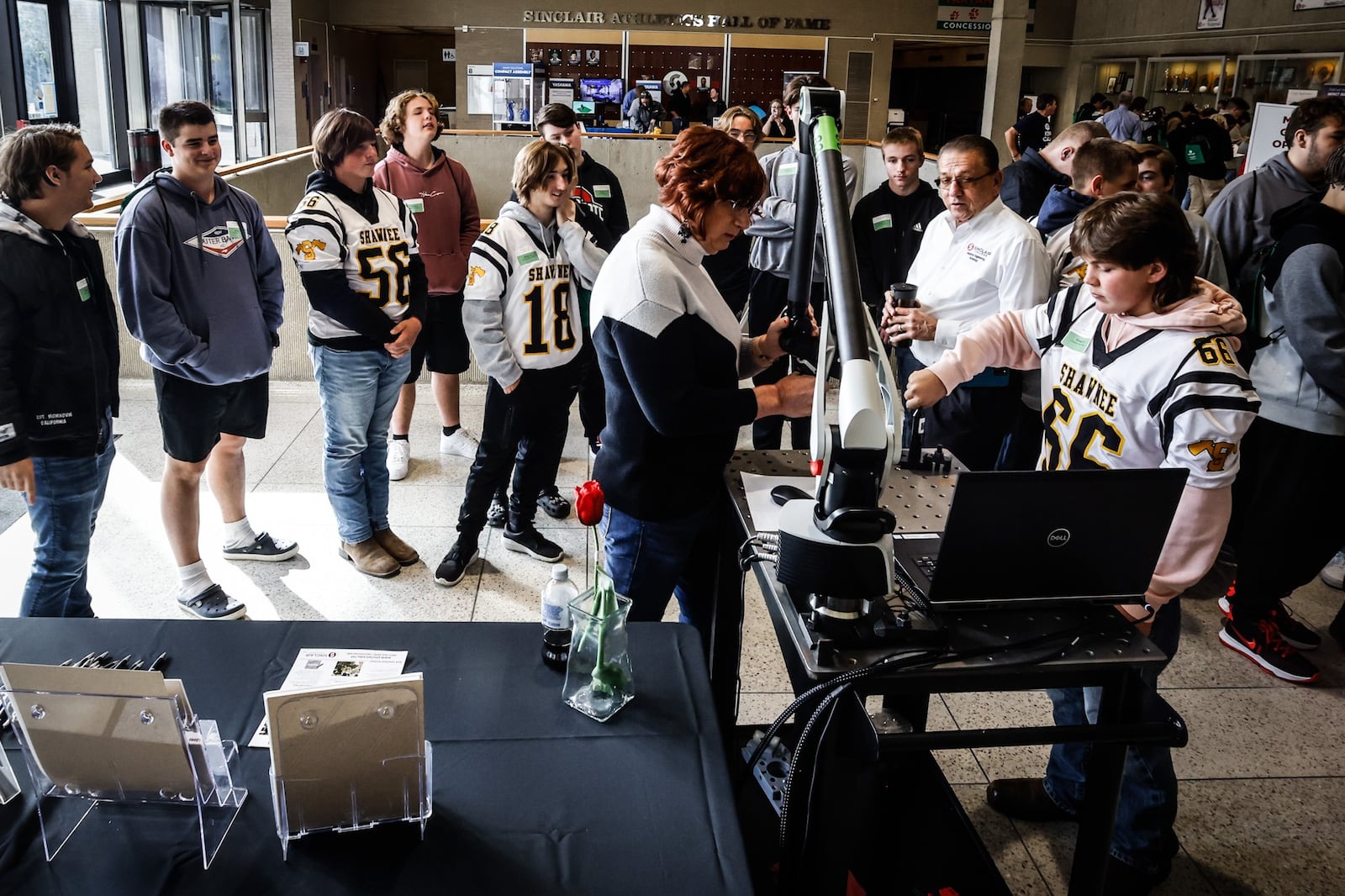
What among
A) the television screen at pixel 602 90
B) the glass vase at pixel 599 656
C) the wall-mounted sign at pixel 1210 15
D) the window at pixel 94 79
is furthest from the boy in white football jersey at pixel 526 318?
the wall-mounted sign at pixel 1210 15

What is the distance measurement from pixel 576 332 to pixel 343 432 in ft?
2.66

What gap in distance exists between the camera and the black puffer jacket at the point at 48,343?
2301 millimetres

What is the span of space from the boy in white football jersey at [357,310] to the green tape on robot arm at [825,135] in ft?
6.17

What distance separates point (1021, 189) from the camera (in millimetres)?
4441

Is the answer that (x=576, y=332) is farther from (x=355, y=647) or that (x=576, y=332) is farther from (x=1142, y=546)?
(x=1142, y=546)

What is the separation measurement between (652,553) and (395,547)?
5.32 ft

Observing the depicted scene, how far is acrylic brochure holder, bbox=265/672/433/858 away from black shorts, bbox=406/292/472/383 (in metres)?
3.04

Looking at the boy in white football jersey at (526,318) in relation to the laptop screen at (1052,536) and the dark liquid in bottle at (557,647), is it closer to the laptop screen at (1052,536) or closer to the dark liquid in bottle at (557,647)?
the dark liquid in bottle at (557,647)

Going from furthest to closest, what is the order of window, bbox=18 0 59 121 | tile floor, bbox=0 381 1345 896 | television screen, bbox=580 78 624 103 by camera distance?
television screen, bbox=580 78 624 103 → window, bbox=18 0 59 121 → tile floor, bbox=0 381 1345 896

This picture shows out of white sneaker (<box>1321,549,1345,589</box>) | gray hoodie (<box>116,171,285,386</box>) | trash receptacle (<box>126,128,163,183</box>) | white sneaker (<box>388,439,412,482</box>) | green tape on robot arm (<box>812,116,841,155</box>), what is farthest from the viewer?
trash receptacle (<box>126,128,163,183</box>)

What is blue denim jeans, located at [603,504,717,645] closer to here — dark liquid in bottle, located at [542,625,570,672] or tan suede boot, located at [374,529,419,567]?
dark liquid in bottle, located at [542,625,570,672]

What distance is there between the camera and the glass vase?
1569 millimetres

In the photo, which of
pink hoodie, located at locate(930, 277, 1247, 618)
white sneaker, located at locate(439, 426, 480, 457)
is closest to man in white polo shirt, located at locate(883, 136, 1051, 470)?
pink hoodie, located at locate(930, 277, 1247, 618)

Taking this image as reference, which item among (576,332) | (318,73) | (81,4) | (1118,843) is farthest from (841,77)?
(1118,843)
